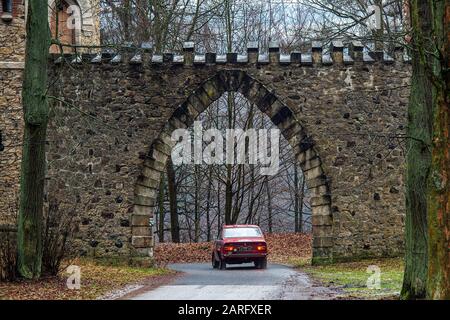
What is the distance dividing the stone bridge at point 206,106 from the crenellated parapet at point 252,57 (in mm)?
29

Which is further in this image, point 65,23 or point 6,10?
point 65,23

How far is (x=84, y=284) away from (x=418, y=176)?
6334 millimetres

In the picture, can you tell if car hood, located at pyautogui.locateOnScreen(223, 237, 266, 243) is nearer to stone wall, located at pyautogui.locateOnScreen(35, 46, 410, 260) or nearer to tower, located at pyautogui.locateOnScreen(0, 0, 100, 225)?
stone wall, located at pyautogui.locateOnScreen(35, 46, 410, 260)

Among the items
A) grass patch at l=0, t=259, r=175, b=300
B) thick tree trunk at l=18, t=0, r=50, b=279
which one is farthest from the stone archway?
thick tree trunk at l=18, t=0, r=50, b=279

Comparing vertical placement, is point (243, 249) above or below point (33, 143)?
below

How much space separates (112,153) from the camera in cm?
1967

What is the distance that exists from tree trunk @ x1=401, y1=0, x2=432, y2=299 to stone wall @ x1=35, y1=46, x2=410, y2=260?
931 cm

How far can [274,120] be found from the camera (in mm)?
19906

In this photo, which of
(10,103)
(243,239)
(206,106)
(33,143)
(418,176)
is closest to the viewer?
(418,176)

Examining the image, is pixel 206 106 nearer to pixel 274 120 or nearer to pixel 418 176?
pixel 274 120

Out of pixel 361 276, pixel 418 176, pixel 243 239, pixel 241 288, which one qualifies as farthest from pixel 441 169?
pixel 243 239

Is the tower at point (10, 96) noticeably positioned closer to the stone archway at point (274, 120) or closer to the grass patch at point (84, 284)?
the grass patch at point (84, 284)

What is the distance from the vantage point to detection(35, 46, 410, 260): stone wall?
1959 centimetres
